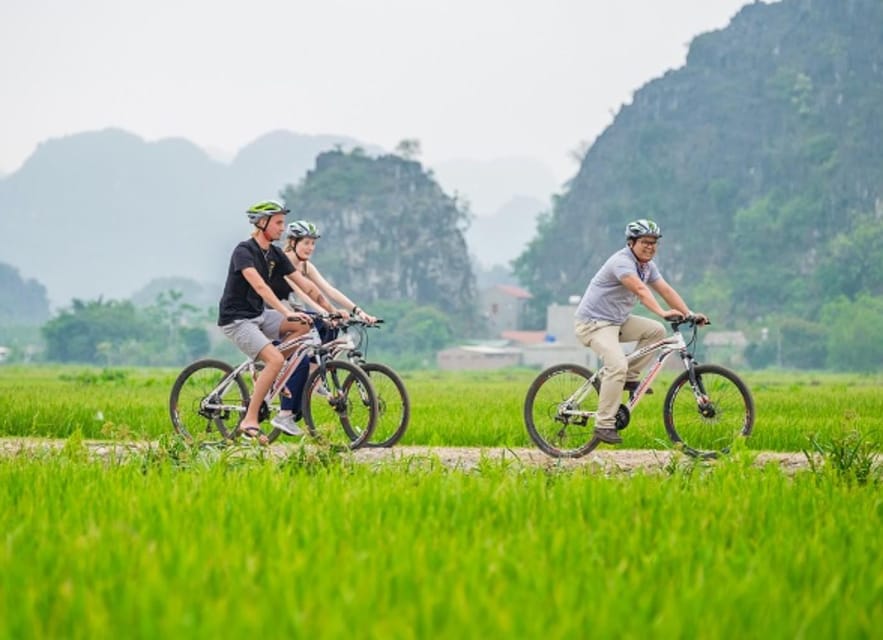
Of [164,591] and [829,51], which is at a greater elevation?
[829,51]

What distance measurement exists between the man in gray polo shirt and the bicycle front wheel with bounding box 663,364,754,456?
339 mm

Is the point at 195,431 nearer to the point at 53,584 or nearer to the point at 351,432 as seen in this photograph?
the point at 351,432

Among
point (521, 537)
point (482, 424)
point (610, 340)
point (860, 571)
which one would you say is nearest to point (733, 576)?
point (860, 571)

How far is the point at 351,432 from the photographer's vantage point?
8.35 metres

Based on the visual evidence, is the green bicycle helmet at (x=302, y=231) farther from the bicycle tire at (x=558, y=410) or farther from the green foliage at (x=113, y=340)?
the green foliage at (x=113, y=340)

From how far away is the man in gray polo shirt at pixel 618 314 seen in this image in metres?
8.01

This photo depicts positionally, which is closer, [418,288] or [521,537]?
[521,537]

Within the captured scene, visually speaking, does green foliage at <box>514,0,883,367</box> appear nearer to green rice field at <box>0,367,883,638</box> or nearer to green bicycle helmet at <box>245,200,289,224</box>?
green bicycle helmet at <box>245,200,289,224</box>

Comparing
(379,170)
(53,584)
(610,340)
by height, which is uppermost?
(379,170)

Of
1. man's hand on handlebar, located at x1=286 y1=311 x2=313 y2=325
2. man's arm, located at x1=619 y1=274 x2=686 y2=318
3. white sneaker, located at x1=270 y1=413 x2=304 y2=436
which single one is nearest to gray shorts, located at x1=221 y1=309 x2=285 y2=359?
man's hand on handlebar, located at x1=286 y1=311 x2=313 y2=325

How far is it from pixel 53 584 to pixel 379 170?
135784 mm

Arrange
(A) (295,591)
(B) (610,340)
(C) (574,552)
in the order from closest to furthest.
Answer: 1. (A) (295,591)
2. (C) (574,552)
3. (B) (610,340)

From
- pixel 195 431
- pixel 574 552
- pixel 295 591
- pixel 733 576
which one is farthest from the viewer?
pixel 195 431

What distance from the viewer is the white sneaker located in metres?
8.27
